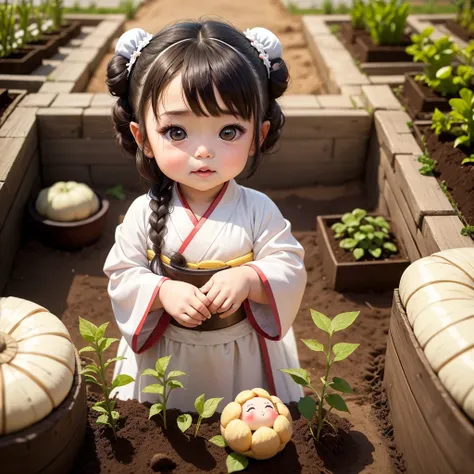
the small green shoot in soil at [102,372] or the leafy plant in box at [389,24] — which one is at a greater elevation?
the small green shoot in soil at [102,372]

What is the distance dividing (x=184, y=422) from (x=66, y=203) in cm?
229

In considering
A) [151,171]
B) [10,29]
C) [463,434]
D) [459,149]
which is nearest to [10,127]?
[10,29]

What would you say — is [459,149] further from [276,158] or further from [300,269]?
[300,269]

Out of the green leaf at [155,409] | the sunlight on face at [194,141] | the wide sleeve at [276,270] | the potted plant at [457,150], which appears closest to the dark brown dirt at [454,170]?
the potted plant at [457,150]

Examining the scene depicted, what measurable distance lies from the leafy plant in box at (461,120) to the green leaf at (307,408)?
210 centimetres

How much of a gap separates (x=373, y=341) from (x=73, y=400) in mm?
2029

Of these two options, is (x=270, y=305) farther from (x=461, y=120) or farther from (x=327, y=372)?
(x=461, y=120)

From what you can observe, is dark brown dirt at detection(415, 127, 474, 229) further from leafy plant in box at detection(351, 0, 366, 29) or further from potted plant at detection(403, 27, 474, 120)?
leafy plant in box at detection(351, 0, 366, 29)

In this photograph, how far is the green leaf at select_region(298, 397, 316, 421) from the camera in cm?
253

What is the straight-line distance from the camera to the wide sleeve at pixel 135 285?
8.88ft

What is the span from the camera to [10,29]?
6.06 metres

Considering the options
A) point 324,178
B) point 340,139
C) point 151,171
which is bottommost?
point 324,178

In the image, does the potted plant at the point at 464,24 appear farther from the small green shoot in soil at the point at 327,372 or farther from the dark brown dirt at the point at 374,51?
the small green shoot in soil at the point at 327,372

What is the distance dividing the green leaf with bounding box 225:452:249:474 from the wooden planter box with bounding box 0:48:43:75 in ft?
14.8
